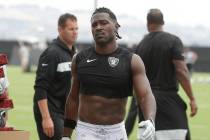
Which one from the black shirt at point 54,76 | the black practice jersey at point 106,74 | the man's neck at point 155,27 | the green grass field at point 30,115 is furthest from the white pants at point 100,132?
the green grass field at point 30,115

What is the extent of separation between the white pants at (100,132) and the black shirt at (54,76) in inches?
71.4

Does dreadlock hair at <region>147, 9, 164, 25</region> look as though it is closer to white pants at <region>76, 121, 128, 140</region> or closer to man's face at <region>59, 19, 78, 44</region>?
man's face at <region>59, 19, 78, 44</region>

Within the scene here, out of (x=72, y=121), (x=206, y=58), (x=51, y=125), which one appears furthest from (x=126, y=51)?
(x=206, y=58)

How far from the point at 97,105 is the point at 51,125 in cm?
169

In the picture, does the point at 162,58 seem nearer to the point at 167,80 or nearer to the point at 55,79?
the point at 167,80

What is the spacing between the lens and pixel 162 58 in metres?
12.1

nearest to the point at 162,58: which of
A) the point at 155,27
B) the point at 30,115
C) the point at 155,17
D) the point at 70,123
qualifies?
the point at 155,27

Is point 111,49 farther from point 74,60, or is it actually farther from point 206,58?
point 206,58

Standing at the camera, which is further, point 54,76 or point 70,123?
point 54,76

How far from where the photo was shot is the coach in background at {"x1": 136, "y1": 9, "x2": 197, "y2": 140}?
12.0 m

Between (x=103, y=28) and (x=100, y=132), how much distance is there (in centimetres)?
97

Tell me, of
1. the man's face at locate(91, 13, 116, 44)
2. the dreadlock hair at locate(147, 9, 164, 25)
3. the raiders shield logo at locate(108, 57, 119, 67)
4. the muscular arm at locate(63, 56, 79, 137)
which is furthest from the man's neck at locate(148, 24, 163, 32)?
the raiders shield logo at locate(108, 57, 119, 67)

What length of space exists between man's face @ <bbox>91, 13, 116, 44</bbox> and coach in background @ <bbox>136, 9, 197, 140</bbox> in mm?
3134

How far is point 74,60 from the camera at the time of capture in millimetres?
9117
